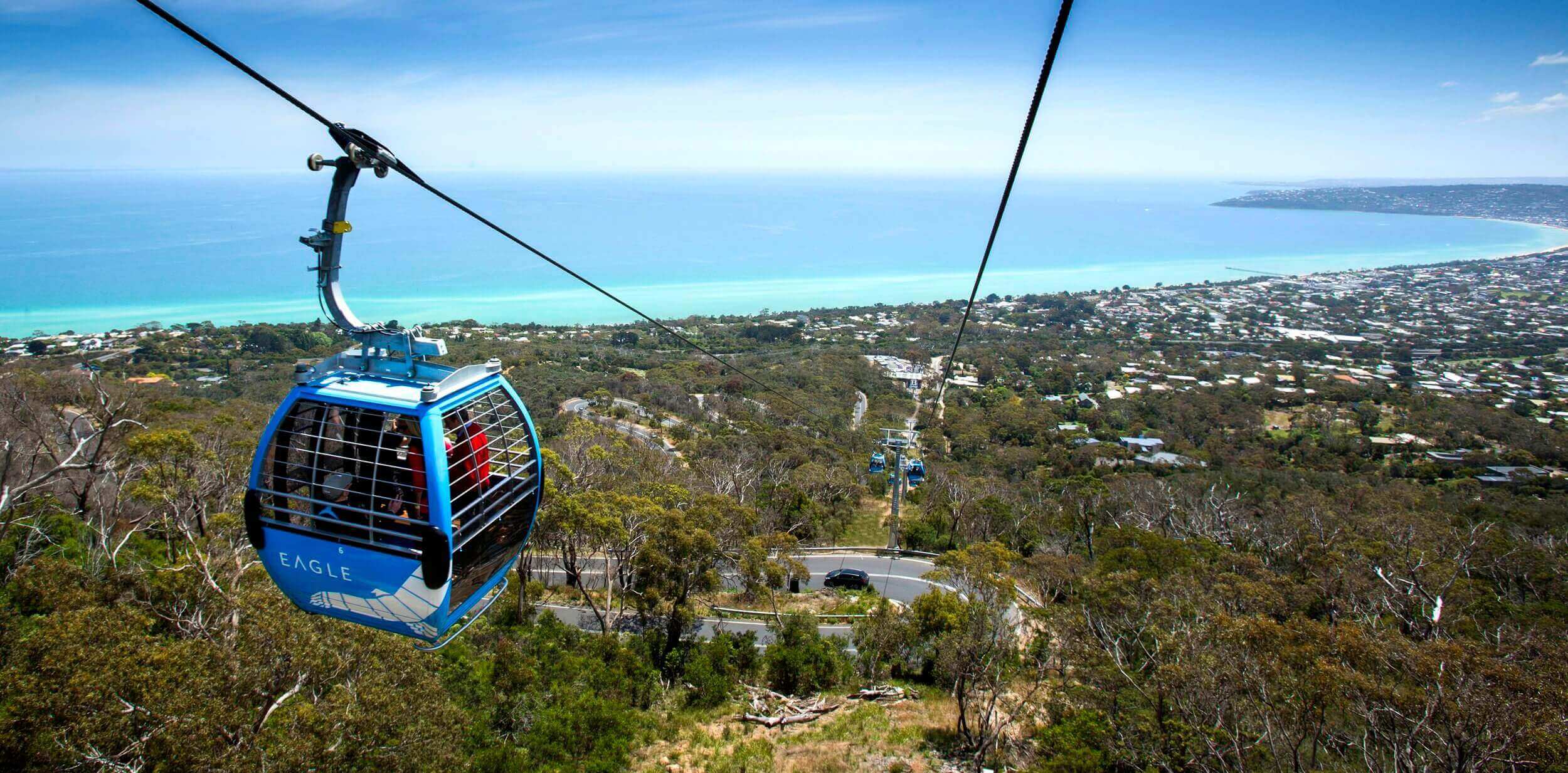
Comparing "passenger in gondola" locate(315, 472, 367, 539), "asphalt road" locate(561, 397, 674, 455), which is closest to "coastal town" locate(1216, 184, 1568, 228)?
"asphalt road" locate(561, 397, 674, 455)

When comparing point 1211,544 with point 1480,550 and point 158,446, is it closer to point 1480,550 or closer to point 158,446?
point 1480,550

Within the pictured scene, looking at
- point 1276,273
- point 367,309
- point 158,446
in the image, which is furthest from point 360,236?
point 1276,273

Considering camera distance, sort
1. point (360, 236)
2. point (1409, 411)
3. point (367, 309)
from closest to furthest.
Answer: point (1409, 411), point (367, 309), point (360, 236)

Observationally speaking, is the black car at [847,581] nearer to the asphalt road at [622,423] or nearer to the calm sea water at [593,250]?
the asphalt road at [622,423]

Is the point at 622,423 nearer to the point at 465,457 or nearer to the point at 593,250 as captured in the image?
the point at 465,457

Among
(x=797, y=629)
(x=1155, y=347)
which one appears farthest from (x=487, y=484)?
(x=1155, y=347)

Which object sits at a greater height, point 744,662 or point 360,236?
point 360,236

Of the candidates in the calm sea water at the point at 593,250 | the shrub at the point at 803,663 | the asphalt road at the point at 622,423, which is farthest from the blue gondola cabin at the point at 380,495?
the calm sea water at the point at 593,250
